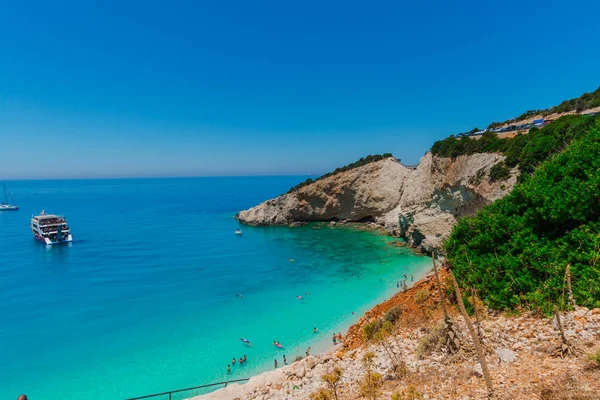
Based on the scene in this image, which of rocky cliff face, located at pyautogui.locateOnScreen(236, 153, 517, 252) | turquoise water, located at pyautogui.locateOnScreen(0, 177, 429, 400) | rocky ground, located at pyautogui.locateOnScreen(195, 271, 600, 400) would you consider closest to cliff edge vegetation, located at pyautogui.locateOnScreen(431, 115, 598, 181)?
rocky cliff face, located at pyautogui.locateOnScreen(236, 153, 517, 252)

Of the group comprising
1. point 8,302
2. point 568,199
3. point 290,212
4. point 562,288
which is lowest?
point 8,302

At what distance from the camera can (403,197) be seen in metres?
48.5

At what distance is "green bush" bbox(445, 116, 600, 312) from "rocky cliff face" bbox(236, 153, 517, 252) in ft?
38.4

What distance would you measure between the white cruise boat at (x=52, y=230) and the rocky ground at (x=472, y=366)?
54464 millimetres

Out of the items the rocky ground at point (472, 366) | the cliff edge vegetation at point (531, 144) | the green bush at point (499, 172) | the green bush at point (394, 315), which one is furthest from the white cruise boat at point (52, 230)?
the green bush at point (499, 172)

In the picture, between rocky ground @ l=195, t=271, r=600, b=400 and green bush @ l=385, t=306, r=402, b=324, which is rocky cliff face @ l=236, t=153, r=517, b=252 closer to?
green bush @ l=385, t=306, r=402, b=324

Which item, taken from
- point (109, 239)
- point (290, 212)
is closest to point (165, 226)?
point (109, 239)

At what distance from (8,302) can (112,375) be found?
18.9 metres

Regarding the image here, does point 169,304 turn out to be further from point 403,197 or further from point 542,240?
point 403,197

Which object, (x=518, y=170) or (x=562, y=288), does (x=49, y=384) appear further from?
(x=518, y=170)

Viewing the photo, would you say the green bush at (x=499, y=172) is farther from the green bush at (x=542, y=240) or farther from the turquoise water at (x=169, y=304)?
the green bush at (x=542, y=240)

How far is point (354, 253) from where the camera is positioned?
129 ft

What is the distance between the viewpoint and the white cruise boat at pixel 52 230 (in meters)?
49.2

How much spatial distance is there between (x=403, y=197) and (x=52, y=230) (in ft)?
191
